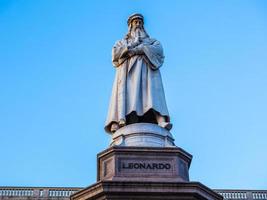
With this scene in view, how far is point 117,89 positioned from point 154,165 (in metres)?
2.87

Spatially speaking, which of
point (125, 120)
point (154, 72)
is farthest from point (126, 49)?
point (125, 120)

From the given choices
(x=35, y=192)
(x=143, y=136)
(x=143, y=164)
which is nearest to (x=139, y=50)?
(x=143, y=136)

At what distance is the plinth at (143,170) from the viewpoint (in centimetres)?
1100

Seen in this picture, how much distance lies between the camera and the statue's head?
49.1ft

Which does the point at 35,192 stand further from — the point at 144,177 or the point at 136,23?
the point at 144,177

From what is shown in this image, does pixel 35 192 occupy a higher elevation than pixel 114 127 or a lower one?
higher

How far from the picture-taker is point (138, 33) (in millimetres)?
14984

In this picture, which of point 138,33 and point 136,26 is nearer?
point 138,33

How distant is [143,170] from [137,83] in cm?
278

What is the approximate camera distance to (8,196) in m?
30.2

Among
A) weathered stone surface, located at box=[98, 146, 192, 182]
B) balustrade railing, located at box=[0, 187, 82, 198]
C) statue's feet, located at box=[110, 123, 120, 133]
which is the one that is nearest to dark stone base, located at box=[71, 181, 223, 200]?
weathered stone surface, located at box=[98, 146, 192, 182]

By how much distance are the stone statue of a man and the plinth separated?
19.7 inches

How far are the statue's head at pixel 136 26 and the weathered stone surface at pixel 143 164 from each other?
3.93 meters

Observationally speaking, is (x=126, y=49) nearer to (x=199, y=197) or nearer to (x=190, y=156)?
(x=190, y=156)
